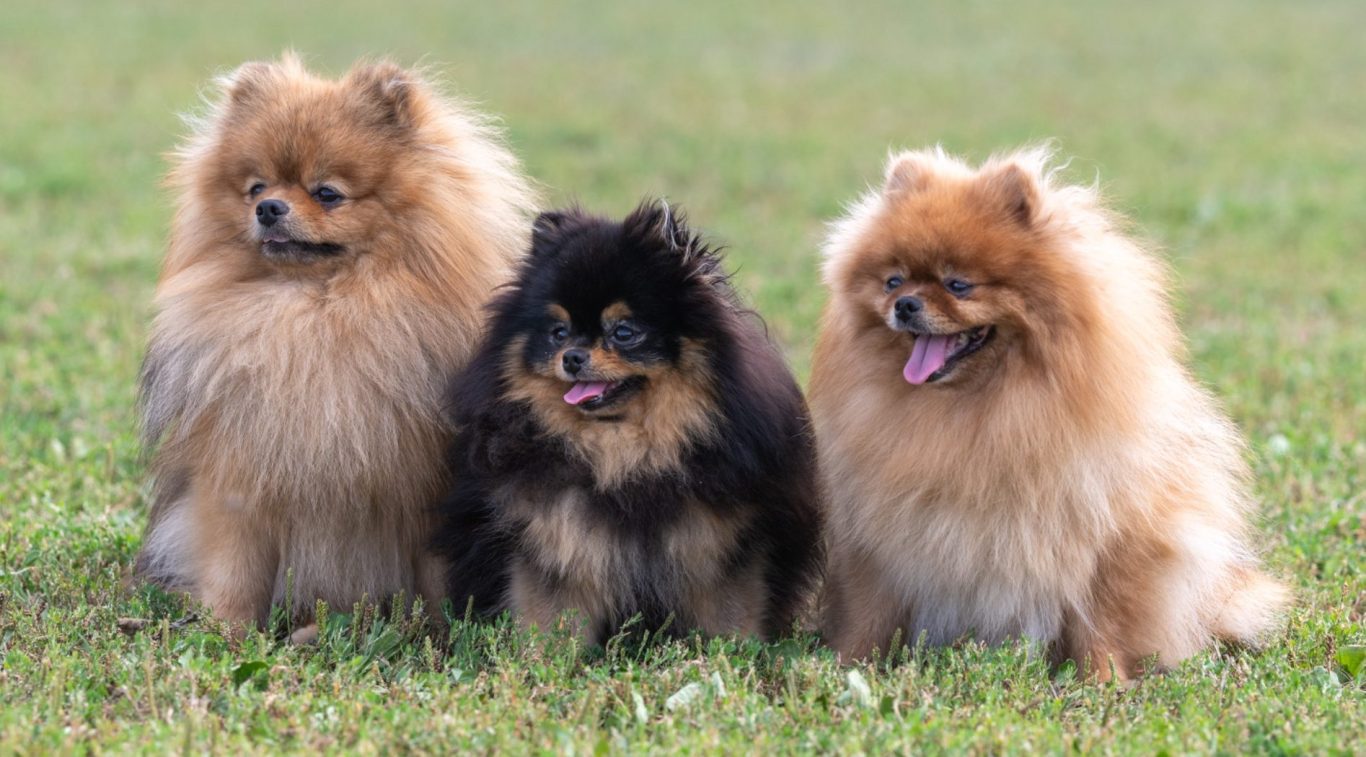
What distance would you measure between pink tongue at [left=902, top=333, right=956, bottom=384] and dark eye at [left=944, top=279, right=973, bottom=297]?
0.43ft

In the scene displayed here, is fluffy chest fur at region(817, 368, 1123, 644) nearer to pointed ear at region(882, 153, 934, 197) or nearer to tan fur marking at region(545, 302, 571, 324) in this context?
pointed ear at region(882, 153, 934, 197)

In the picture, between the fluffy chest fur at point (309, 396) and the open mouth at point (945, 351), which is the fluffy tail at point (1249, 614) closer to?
the open mouth at point (945, 351)

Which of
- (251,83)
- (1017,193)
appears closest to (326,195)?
(251,83)

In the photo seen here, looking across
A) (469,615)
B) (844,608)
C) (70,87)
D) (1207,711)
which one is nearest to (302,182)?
(469,615)

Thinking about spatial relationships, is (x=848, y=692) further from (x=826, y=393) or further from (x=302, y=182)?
(x=302, y=182)

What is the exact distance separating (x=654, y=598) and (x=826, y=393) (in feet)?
2.82

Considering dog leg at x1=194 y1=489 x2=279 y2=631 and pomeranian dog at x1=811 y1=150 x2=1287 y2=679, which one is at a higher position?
pomeranian dog at x1=811 y1=150 x2=1287 y2=679

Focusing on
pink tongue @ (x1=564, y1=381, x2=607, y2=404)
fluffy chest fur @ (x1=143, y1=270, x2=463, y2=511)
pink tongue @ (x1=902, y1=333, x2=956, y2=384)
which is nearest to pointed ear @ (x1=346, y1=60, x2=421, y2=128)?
fluffy chest fur @ (x1=143, y1=270, x2=463, y2=511)

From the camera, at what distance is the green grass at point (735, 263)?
4.19 m

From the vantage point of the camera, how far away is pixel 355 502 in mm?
5000

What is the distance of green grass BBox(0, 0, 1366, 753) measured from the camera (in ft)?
13.7

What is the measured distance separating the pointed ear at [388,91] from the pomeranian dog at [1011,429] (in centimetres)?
155

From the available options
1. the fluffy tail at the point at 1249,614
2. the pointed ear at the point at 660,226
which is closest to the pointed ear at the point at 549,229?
the pointed ear at the point at 660,226

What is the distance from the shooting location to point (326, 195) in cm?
495
